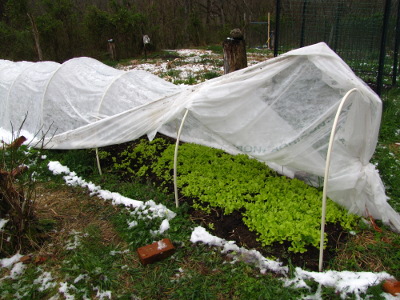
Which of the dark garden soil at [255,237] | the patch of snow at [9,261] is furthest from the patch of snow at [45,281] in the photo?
the dark garden soil at [255,237]

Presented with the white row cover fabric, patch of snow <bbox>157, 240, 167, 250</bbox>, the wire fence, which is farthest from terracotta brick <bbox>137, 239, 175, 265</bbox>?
the wire fence

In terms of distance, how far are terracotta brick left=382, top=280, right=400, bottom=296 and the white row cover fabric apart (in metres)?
0.78

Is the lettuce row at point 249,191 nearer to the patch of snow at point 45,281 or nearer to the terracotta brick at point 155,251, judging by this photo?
the terracotta brick at point 155,251

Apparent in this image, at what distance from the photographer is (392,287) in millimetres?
2352

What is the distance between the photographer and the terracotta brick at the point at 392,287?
7.65 feet

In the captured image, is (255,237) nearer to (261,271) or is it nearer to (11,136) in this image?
(261,271)

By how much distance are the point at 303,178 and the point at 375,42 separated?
4.62 m

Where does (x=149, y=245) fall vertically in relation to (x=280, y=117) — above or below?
below

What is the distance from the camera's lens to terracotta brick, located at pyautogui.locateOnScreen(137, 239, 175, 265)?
9.07 feet

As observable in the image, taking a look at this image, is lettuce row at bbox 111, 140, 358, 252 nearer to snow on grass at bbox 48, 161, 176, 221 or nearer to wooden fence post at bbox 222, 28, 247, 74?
snow on grass at bbox 48, 161, 176, 221

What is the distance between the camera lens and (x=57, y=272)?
2.78m

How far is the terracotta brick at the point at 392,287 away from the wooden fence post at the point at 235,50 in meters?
3.69

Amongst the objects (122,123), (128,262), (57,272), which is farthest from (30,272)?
(122,123)

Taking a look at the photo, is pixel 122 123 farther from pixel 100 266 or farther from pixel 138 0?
pixel 138 0
